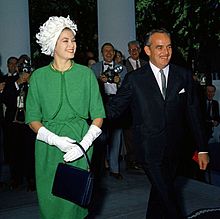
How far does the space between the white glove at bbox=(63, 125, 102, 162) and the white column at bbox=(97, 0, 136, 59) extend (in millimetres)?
5474

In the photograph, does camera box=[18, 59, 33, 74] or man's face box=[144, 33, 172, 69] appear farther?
camera box=[18, 59, 33, 74]

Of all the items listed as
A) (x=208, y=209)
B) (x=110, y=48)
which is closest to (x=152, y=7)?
(x=110, y=48)

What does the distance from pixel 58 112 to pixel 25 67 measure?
→ 322 cm

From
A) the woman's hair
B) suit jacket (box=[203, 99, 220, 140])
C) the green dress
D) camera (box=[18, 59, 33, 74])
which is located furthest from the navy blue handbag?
suit jacket (box=[203, 99, 220, 140])

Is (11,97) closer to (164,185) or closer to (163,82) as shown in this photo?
(163,82)

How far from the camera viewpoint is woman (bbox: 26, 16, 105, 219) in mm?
3850

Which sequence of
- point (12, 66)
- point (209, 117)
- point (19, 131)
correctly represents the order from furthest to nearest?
point (209, 117), point (12, 66), point (19, 131)

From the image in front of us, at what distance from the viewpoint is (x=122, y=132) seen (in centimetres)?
763

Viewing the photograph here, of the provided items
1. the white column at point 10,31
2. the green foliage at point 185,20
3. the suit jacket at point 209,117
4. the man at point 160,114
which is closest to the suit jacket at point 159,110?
the man at point 160,114

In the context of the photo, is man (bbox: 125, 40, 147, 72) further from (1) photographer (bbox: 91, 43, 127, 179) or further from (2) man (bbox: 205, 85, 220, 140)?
(2) man (bbox: 205, 85, 220, 140)

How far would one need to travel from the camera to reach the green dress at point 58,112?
12.6 feet

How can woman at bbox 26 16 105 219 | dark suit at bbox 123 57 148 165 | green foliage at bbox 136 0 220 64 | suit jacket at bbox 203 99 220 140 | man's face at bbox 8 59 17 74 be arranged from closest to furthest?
woman at bbox 26 16 105 219 → man's face at bbox 8 59 17 74 → dark suit at bbox 123 57 148 165 → suit jacket at bbox 203 99 220 140 → green foliage at bbox 136 0 220 64

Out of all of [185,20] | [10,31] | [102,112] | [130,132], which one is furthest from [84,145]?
[185,20]

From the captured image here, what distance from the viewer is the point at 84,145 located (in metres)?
3.77
